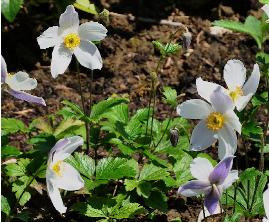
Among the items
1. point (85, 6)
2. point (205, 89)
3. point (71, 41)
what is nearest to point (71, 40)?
point (71, 41)

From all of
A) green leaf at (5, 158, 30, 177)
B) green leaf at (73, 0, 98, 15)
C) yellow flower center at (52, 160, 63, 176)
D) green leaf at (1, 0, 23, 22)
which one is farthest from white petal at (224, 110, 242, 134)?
green leaf at (73, 0, 98, 15)

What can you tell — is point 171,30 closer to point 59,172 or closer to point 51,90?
point 51,90

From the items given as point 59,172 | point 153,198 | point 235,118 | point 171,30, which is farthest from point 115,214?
point 171,30

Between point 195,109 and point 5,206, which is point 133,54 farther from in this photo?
point 195,109

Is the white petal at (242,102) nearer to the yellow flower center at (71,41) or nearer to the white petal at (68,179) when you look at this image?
the white petal at (68,179)

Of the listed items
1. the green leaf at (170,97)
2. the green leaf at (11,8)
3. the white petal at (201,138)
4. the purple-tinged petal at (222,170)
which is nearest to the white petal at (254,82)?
the white petal at (201,138)

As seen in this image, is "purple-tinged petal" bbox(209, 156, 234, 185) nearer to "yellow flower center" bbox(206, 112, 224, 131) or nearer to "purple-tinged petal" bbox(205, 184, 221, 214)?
"purple-tinged petal" bbox(205, 184, 221, 214)
